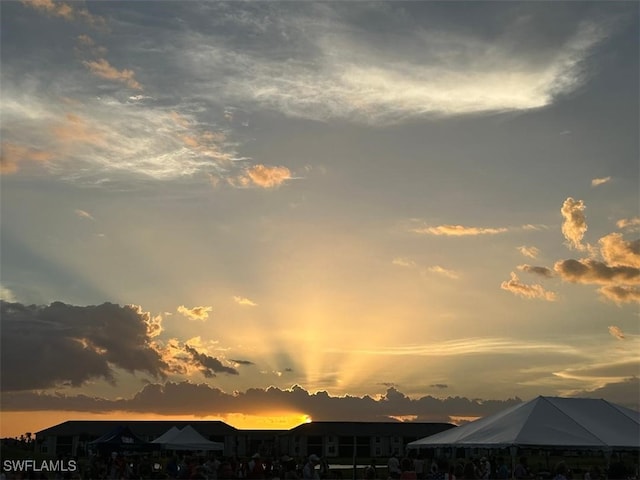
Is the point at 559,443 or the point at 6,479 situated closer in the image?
the point at 6,479

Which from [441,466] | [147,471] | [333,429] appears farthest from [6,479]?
[333,429]

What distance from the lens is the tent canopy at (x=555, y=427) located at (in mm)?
27172

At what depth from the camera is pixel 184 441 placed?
41656 millimetres

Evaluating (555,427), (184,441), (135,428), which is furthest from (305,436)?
(555,427)

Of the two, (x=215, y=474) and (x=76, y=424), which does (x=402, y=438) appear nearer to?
(x=76, y=424)

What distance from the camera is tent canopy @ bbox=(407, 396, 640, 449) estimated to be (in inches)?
1070

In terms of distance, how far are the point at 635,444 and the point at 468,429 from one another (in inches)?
255

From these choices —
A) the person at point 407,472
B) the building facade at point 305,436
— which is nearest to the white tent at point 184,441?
the person at point 407,472

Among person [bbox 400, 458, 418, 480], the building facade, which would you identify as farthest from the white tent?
the building facade

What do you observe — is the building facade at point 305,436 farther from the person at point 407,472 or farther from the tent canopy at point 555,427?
the person at point 407,472

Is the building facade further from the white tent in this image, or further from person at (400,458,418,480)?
person at (400,458,418,480)

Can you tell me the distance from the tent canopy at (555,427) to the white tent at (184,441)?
47.6 feet

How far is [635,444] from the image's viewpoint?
27250 millimetres

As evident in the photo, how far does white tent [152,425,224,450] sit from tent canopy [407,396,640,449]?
14508mm
